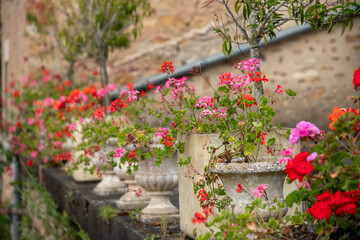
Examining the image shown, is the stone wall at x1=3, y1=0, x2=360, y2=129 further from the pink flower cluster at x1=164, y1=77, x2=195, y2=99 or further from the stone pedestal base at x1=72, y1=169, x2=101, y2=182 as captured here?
the pink flower cluster at x1=164, y1=77, x2=195, y2=99

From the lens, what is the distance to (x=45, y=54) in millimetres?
8375

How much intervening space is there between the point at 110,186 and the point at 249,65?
2.33 metres

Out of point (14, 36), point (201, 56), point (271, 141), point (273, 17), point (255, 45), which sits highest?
point (14, 36)

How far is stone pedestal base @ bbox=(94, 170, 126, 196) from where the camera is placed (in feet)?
13.7

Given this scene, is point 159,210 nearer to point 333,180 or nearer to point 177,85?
point 177,85

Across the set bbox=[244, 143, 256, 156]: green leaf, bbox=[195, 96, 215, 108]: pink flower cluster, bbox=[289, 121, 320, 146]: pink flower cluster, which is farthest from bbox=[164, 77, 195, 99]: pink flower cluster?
bbox=[289, 121, 320, 146]: pink flower cluster

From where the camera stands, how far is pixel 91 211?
3.69 m

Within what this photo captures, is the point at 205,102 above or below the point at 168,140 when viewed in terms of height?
above

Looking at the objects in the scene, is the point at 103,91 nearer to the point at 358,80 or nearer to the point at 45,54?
the point at 358,80

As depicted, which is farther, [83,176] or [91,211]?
[83,176]

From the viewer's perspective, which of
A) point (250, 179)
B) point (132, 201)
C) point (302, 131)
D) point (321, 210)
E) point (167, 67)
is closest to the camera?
point (321, 210)

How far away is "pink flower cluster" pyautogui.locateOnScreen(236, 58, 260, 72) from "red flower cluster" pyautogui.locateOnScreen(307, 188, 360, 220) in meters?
0.75

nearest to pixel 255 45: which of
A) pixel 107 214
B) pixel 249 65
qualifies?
pixel 249 65

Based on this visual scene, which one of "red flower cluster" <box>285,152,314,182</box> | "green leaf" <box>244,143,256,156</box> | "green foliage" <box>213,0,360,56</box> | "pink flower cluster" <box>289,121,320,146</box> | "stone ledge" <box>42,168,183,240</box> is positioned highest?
"green foliage" <box>213,0,360,56</box>
